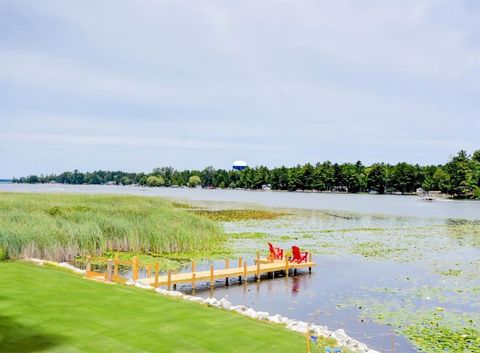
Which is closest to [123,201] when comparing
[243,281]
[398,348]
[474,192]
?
[243,281]

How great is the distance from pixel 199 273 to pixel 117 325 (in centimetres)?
1254

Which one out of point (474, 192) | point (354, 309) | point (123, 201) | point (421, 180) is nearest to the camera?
point (354, 309)

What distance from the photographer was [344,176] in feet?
604

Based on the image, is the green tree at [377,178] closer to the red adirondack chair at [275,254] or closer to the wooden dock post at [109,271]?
the red adirondack chair at [275,254]

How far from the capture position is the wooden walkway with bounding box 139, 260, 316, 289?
867 inches

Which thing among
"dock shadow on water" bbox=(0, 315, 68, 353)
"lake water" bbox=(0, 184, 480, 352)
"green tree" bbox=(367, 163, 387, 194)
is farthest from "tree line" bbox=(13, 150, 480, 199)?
"dock shadow on water" bbox=(0, 315, 68, 353)

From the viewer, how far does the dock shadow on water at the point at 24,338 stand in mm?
10156

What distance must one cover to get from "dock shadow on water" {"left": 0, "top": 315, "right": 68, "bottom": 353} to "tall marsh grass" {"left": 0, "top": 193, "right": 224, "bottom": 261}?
1125 centimetres

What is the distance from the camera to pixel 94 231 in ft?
93.9

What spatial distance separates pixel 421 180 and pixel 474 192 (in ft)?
100

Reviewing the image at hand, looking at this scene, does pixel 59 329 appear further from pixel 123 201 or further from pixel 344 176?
pixel 344 176

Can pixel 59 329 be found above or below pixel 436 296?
above

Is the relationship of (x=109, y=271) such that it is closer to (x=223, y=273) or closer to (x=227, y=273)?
(x=223, y=273)

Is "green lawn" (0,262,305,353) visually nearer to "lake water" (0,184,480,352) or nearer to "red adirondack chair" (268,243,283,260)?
"lake water" (0,184,480,352)
